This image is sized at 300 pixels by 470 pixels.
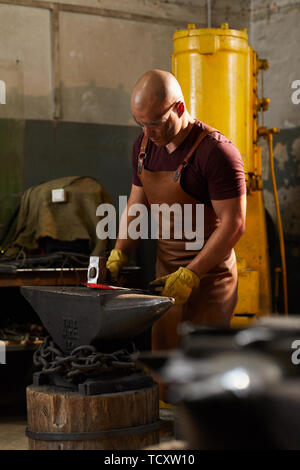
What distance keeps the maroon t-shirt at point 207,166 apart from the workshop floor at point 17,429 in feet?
3.76

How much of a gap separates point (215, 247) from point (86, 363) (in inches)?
35.9

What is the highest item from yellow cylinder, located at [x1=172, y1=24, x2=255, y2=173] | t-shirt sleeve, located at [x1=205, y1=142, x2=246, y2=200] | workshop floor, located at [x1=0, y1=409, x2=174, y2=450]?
yellow cylinder, located at [x1=172, y1=24, x2=255, y2=173]

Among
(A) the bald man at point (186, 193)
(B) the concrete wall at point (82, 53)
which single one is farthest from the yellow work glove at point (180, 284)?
(B) the concrete wall at point (82, 53)

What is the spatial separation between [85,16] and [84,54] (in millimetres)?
291

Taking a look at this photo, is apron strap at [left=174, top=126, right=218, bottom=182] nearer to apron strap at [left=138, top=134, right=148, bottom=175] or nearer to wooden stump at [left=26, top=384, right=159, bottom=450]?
apron strap at [left=138, top=134, right=148, bottom=175]

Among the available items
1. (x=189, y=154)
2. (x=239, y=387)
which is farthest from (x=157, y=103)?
(x=239, y=387)

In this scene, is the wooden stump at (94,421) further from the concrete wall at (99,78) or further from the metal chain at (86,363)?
the concrete wall at (99,78)

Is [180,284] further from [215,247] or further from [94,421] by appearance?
[94,421]

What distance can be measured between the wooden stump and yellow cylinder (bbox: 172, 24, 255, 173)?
236 cm

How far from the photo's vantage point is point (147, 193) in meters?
3.12

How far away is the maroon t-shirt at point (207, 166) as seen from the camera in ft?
9.18

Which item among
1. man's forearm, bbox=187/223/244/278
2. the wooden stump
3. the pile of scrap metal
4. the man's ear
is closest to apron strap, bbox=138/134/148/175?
the man's ear

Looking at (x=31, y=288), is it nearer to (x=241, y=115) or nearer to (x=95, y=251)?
(x=95, y=251)

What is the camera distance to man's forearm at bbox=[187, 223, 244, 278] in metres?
2.79
